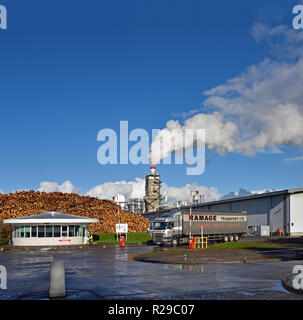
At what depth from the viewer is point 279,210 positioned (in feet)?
214

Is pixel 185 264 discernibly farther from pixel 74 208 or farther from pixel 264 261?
pixel 74 208

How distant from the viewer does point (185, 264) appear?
24.6 meters

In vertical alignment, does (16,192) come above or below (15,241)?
above

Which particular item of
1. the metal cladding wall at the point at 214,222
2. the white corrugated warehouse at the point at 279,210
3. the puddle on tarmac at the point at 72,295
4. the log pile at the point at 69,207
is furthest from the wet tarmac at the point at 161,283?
the white corrugated warehouse at the point at 279,210

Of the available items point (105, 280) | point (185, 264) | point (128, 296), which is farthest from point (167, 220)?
point (128, 296)

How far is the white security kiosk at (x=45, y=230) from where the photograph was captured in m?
46.2

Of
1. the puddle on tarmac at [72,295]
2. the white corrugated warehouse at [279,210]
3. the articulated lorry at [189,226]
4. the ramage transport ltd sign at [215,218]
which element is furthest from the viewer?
the white corrugated warehouse at [279,210]

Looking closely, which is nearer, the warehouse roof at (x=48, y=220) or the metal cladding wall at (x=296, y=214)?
the warehouse roof at (x=48, y=220)

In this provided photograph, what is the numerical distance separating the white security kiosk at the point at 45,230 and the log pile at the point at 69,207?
14672mm

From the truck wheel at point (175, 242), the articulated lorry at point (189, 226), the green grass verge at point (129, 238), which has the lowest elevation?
the green grass verge at point (129, 238)

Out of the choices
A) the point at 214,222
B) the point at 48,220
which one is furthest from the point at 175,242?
the point at 48,220

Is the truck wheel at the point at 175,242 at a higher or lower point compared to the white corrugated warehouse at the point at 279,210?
lower

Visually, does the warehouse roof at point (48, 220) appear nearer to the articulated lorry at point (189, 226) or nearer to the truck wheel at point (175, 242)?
the articulated lorry at point (189, 226)
